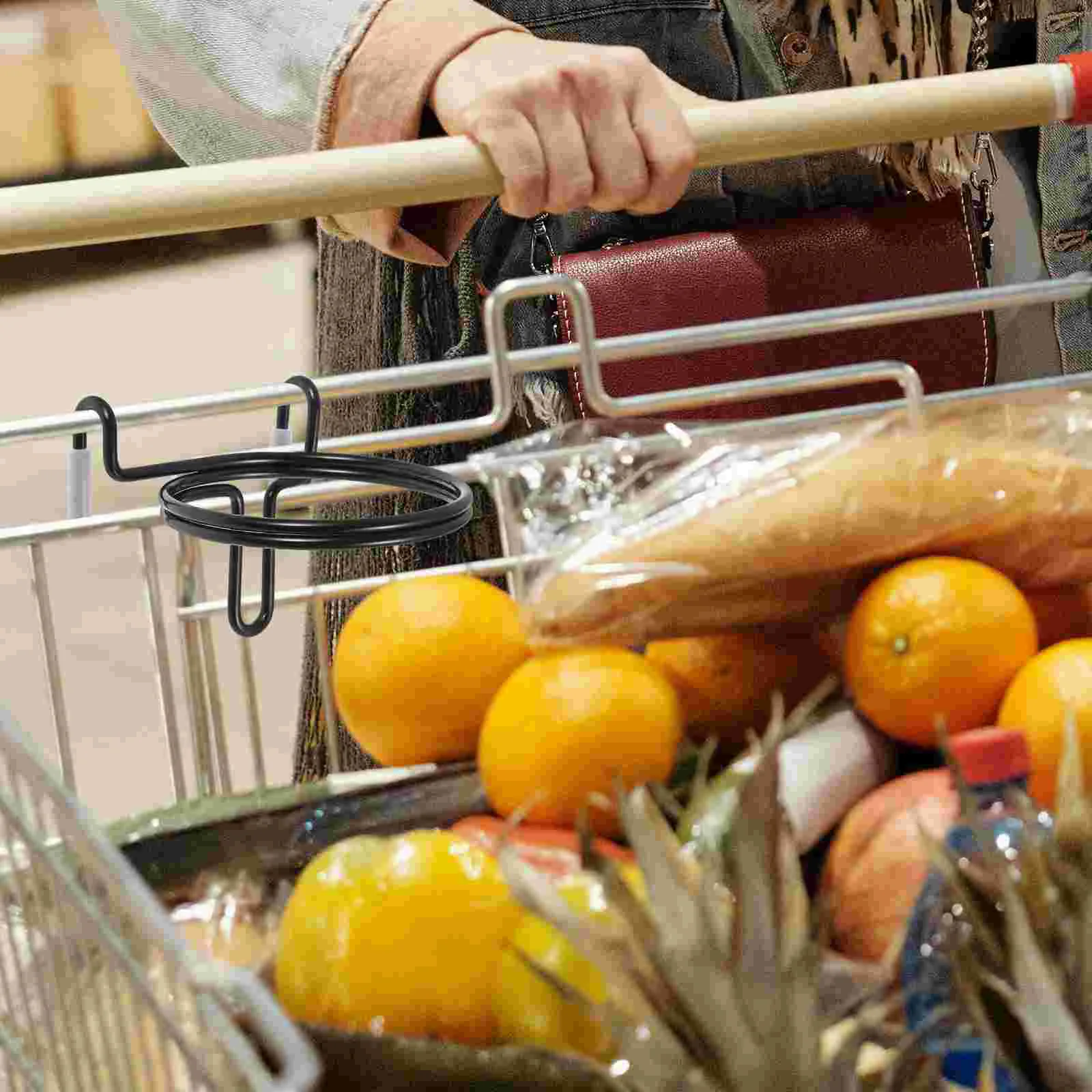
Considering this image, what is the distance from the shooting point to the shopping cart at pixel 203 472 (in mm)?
357

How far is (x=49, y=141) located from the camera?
187 inches

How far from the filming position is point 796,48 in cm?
122

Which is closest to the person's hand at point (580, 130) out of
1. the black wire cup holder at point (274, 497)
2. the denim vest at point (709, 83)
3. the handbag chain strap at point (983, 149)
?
the black wire cup holder at point (274, 497)

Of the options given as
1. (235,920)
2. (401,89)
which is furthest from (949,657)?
(401,89)

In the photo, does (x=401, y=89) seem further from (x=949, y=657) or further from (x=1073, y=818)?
(x=1073, y=818)

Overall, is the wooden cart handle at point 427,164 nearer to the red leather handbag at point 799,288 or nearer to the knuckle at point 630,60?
the knuckle at point 630,60

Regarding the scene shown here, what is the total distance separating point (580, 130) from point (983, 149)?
0.81 m

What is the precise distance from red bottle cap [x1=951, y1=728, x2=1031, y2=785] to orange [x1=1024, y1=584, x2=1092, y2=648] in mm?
142

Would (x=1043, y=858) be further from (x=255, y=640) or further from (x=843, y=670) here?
(x=255, y=640)

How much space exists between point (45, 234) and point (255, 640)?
2188 mm

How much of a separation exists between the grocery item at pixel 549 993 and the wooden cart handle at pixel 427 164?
31cm

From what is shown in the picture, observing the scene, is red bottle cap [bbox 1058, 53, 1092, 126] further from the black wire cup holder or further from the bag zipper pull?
the bag zipper pull

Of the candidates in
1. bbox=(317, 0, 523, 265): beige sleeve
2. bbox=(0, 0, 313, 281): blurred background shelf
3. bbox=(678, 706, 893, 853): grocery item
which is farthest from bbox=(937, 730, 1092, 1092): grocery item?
bbox=(0, 0, 313, 281): blurred background shelf

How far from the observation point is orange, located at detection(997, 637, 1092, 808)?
0.49 metres
